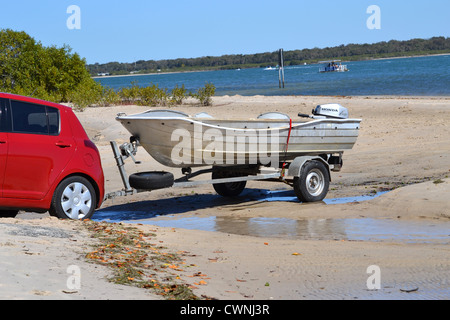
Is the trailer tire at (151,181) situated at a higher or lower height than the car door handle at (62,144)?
lower

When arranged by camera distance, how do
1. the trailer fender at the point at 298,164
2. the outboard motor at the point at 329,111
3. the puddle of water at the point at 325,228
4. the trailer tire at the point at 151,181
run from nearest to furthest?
the puddle of water at the point at 325,228 → the trailer tire at the point at 151,181 → the trailer fender at the point at 298,164 → the outboard motor at the point at 329,111

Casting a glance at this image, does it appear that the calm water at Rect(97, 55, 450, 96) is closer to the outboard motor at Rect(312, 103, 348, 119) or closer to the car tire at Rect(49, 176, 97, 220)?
the outboard motor at Rect(312, 103, 348, 119)

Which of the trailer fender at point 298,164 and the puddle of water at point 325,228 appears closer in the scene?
the puddle of water at point 325,228

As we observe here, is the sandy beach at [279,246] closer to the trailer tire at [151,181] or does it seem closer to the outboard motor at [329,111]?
the trailer tire at [151,181]

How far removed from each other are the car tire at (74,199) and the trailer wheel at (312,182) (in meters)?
4.02

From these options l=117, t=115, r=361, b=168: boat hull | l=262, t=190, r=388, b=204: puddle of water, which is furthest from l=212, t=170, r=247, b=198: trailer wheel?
l=117, t=115, r=361, b=168: boat hull

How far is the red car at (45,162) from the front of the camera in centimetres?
831

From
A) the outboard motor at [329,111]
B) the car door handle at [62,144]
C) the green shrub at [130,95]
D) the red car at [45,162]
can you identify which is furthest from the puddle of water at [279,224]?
the green shrub at [130,95]

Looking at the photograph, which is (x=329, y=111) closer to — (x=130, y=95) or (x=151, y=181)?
(x=151, y=181)

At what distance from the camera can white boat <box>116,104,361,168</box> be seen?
10219 millimetres

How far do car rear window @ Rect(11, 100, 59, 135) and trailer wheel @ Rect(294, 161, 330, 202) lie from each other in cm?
471

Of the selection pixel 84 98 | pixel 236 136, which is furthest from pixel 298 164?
pixel 84 98
